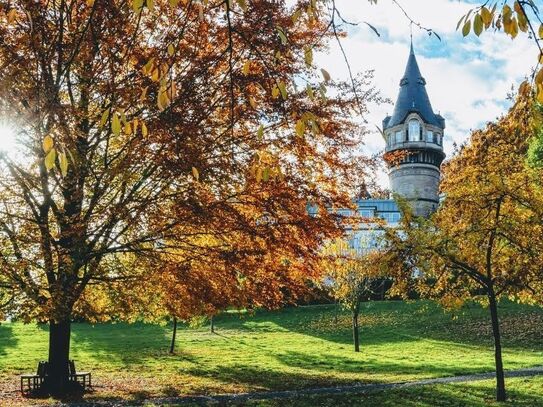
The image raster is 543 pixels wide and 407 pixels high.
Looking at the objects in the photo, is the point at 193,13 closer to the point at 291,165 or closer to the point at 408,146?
the point at 291,165

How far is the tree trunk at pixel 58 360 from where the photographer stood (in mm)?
15203

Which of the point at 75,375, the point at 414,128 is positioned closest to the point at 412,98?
the point at 414,128

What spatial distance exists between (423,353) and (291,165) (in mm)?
18297

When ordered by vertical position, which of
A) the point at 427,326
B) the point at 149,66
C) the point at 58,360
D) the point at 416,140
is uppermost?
the point at 416,140

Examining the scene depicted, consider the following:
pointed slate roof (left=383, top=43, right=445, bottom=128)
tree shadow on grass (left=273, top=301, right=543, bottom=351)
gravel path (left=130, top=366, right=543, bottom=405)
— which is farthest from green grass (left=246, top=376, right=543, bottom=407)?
pointed slate roof (left=383, top=43, right=445, bottom=128)

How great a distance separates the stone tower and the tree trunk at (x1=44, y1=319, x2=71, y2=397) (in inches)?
2043

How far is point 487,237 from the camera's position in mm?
14016

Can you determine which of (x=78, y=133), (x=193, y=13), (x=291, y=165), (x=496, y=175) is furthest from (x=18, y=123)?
(x=496, y=175)

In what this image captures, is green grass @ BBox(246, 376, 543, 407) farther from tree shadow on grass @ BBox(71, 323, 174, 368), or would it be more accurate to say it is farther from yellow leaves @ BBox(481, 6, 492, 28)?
tree shadow on grass @ BBox(71, 323, 174, 368)

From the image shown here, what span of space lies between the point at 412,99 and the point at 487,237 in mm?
55034

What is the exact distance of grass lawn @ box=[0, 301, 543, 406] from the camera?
17.5 m

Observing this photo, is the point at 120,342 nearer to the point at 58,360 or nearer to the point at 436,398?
the point at 58,360

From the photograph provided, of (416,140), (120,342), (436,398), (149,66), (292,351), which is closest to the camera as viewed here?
(149,66)

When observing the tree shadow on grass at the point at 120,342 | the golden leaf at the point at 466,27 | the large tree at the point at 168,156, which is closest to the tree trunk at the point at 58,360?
the large tree at the point at 168,156
